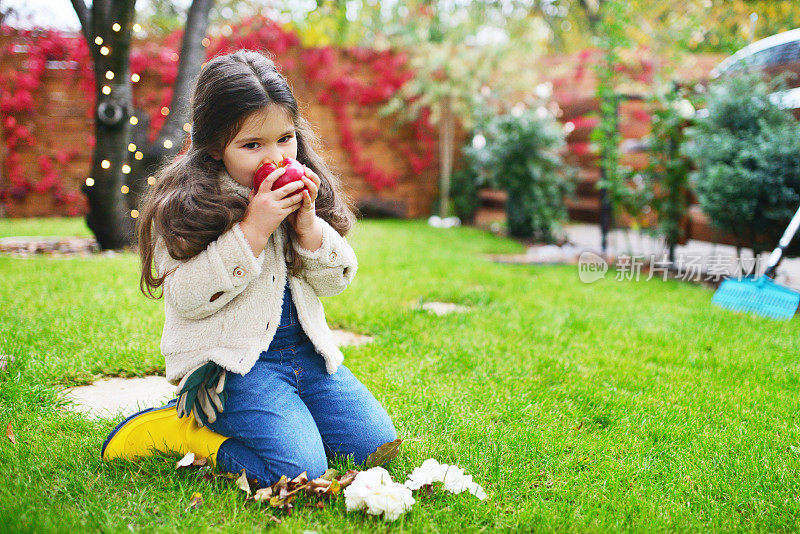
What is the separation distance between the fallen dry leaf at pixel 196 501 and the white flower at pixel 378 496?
1.03ft

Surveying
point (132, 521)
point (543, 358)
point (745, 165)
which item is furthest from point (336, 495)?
point (745, 165)

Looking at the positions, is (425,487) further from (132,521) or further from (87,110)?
(87,110)

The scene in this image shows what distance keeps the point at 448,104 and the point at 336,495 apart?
291 inches

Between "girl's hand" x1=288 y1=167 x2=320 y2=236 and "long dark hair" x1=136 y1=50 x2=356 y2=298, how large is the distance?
57 millimetres

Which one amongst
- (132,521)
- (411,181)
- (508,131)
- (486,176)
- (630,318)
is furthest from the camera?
(411,181)

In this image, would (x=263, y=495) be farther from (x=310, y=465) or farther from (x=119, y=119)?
(x=119, y=119)

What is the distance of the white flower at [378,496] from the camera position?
1.26 meters

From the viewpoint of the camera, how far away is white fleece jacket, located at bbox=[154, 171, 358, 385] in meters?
1.37

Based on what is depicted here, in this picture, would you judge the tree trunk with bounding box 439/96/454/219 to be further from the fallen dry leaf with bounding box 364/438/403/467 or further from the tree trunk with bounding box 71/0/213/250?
the fallen dry leaf with bounding box 364/438/403/467

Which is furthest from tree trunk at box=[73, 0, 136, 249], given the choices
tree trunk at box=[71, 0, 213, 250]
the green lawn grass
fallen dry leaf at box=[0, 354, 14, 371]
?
fallen dry leaf at box=[0, 354, 14, 371]

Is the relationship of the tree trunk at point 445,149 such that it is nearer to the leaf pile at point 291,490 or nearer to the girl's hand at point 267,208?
the girl's hand at point 267,208

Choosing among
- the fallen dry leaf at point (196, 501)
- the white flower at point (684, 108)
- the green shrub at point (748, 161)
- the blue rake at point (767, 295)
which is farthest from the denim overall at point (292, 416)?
the white flower at point (684, 108)

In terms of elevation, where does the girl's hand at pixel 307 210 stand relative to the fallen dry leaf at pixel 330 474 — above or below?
above

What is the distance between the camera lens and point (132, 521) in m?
1.21
